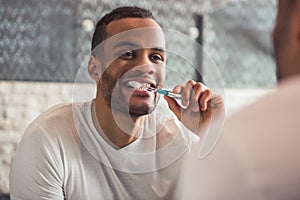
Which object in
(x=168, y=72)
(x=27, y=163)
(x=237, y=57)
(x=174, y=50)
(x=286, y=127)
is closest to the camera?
(x=286, y=127)

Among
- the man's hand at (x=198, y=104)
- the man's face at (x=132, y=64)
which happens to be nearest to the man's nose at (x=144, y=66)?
the man's face at (x=132, y=64)

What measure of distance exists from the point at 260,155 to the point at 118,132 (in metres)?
0.98

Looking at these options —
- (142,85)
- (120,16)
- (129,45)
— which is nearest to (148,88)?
(142,85)

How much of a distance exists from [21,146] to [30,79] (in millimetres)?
853

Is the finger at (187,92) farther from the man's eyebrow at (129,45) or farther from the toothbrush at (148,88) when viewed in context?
the man's eyebrow at (129,45)

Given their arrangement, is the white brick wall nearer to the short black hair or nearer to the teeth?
the short black hair

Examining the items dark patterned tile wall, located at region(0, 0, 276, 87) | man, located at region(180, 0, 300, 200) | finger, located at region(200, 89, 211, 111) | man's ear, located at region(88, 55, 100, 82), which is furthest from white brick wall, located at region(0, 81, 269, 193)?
man, located at region(180, 0, 300, 200)

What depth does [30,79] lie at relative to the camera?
82.4 inches

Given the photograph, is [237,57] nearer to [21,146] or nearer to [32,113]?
[32,113]

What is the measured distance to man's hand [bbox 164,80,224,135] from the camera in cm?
124

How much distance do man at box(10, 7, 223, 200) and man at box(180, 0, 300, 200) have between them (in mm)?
754

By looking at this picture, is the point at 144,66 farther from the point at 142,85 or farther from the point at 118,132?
the point at 118,132

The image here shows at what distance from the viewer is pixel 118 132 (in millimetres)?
1416

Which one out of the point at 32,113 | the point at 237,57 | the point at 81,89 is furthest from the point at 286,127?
the point at 237,57
